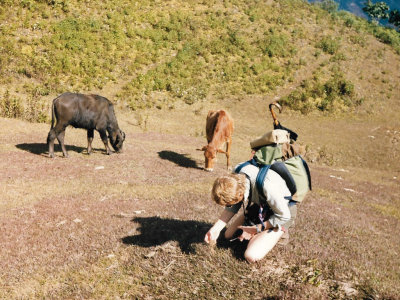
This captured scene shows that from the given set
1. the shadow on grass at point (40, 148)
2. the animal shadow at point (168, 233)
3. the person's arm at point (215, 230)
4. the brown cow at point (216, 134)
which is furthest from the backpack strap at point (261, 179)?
the shadow on grass at point (40, 148)

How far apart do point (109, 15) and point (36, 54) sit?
1040 cm

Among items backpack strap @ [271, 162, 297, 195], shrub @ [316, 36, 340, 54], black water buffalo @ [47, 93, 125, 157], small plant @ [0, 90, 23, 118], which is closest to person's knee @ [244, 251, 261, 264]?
backpack strap @ [271, 162, 297, 195]

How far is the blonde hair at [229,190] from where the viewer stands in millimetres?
4164

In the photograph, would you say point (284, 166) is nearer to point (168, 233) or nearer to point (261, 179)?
point (261, 179)

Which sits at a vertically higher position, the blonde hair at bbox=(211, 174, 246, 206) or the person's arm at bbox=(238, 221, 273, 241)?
the blonde hair at bbox=(211, 174, 246, 206)

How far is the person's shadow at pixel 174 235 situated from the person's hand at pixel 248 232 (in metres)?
0.25

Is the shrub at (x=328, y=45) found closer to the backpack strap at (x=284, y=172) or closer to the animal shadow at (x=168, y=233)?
the animal shadow at (x=168, y=233)

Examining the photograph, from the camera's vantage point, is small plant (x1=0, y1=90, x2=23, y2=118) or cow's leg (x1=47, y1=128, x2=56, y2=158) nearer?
cow's leg (x1=47, y1=128, x2=56, y2=158)

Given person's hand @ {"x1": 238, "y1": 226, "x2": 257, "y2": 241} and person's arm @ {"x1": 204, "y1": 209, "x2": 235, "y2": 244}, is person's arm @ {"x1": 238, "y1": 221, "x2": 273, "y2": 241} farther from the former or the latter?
person's arm @ {"x1": 204, "y1": 209, "x2": 235, "y2": 244}

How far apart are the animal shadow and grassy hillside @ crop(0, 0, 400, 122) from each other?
2115 cm

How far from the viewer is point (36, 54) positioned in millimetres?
29906

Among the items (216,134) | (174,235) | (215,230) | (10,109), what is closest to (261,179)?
(215,230)

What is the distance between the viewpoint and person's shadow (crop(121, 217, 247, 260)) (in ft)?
18.4

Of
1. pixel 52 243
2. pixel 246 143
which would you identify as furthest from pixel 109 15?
pixel 52 243
